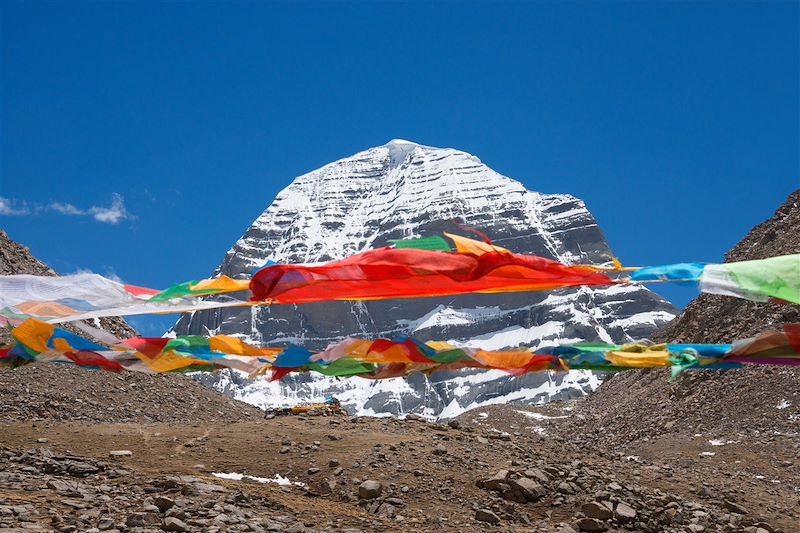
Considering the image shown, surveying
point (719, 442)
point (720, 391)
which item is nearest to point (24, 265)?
point (719, 442)

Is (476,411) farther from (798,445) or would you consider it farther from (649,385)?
(798,445)

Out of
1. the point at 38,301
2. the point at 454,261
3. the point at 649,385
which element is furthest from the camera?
the point at 649,385

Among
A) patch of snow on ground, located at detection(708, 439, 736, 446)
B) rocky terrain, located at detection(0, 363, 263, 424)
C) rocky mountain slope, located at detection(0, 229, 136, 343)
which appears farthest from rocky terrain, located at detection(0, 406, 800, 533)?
rocky mountain slope, located at detection(0, 229, 136, 343)

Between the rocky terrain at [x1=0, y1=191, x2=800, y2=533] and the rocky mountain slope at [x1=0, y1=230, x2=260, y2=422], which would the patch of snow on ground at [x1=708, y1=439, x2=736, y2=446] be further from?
the rocky mountain slope at [x1=0, y1=230, x2=260, y2=422]

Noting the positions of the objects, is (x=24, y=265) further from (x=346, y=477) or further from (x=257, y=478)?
(x=346, y=477)

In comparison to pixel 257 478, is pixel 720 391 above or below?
above

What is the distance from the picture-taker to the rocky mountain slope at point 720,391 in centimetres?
3200

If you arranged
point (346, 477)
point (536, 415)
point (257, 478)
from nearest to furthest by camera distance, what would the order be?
point (346, 477) < point (257, 478) < point (536, 415)

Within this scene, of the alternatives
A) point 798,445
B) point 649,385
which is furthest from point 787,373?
point 649,385

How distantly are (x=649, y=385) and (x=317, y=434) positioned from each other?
96.8ft

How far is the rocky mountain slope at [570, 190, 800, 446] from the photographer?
32.0 m

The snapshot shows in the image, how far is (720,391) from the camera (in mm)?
36156

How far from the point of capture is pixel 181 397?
32562 millimetres

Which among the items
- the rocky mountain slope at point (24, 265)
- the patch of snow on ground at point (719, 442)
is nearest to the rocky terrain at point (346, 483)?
the patch of snow on ground at point (719, 442)
